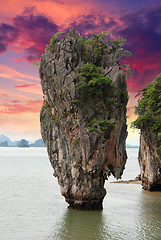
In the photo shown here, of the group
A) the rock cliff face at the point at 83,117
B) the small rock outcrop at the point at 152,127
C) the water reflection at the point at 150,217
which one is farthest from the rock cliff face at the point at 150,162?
the rock cliff face at the point at 83,117

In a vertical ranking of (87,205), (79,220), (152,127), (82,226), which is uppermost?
(152,127)

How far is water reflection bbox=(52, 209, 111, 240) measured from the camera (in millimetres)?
20533

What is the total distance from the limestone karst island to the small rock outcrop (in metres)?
6.34

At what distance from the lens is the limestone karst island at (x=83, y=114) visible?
84.5 feet

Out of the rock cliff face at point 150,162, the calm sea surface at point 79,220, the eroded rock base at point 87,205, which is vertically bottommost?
the calm sea surface at point 79,220

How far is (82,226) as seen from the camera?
22672mm

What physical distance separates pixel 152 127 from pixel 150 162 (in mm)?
6335

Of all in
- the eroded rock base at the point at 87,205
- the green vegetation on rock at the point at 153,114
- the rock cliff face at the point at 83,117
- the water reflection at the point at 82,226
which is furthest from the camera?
the green vegetation on rock at the point at 153,114

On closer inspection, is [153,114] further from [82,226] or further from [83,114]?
[82,226]

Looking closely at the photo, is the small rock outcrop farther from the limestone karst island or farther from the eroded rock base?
the eroded rock base

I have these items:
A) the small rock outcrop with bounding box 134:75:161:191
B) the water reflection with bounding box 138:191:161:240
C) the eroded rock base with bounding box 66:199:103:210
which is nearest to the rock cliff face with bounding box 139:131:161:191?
the small rock outcrop with bounding box 134:75:161:191

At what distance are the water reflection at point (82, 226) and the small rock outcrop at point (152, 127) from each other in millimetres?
10725

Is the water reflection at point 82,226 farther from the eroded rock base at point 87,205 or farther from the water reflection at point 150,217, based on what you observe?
the water reflection at point 150,217

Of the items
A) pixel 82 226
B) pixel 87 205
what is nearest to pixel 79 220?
pixel 82 226
